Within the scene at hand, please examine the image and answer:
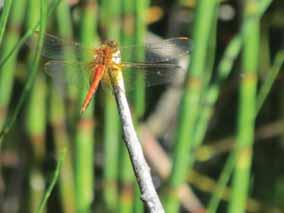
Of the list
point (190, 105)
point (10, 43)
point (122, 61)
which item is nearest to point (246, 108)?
point (190, 105)

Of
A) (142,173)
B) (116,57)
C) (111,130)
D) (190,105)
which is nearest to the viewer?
(142,173)

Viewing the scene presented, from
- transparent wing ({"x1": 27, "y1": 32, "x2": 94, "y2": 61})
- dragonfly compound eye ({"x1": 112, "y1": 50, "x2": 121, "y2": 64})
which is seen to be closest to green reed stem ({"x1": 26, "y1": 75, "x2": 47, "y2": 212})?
transparent wing ({"x1": 27, "y1": 32, "x2": 94, "y2": 61})

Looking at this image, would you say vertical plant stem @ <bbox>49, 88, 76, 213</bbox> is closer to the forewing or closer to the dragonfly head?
the forewing

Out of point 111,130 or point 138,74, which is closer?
point 138,74

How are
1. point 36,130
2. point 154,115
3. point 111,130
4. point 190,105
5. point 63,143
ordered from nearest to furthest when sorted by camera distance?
point 190,105 < point 111,130 < point 36,130 < point 63,143 < point 154,115

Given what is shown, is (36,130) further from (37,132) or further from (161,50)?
(161,50)

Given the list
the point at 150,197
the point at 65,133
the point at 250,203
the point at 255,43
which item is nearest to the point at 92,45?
the point at 255,43

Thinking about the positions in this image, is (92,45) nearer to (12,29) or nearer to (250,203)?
(12,29)
